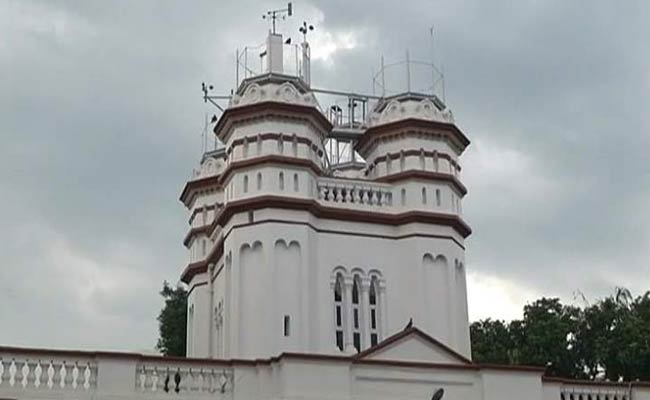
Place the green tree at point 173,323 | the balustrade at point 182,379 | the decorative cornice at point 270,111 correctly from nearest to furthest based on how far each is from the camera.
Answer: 1. the balustrade at point 182,379
2. the decorative cornice at point 270,111
3. the green tree at point 173,323

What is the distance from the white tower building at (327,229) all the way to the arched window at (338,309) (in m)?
0.03

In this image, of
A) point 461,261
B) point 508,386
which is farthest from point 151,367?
point 461,261

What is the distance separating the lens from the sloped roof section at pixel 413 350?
2639 cm

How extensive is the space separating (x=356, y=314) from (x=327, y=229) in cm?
263

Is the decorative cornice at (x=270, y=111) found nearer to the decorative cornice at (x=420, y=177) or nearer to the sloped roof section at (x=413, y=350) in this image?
the decorative cornice at (x=420, y=177)

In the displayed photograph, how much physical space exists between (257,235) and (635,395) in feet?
37.0

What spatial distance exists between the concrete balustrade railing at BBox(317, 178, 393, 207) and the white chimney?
4.14m

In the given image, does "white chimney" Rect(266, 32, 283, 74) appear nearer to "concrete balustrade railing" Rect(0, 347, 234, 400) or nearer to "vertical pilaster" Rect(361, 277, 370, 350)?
"vertical pilaster" Rect(361, 277, 370, 350)

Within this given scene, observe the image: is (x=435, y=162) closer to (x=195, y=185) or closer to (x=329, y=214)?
(x=329, y=214)

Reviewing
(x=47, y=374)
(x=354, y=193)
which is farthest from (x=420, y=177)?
(x=47, y=374)

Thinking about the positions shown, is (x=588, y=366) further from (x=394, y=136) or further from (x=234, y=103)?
(x=234, y=103)

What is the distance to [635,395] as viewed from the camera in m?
26.8

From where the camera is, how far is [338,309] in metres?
32.3

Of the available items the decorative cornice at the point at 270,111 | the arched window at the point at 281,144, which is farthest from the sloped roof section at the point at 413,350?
the decorative cornice at the point at 270,111
